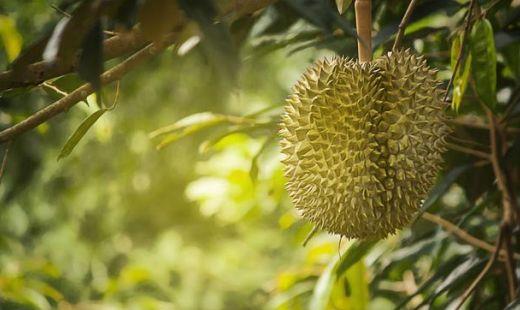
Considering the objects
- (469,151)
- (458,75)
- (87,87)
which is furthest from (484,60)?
(87,87)

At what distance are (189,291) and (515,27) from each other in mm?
3321

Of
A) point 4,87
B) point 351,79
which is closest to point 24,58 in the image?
point 4,87

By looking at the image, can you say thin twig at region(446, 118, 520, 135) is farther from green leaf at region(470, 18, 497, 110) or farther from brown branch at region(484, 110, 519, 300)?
green leaf at region(470, 18, 497, 110)

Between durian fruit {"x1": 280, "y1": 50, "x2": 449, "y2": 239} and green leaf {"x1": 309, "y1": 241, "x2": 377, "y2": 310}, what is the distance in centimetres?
30

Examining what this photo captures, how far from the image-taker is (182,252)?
14.2 feet

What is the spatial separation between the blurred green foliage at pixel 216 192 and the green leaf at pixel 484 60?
10 mm

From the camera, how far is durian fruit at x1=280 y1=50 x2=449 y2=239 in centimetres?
87

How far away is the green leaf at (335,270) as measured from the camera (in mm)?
1202

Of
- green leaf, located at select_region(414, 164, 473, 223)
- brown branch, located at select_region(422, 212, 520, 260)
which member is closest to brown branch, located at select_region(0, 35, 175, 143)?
green leaf, located at select_region(414, 164, 473, 223)

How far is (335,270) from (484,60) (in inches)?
17.0

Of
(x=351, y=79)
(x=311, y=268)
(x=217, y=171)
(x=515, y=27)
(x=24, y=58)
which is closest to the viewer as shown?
(x=24, y=58)

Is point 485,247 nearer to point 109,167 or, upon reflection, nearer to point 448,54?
point 448,54

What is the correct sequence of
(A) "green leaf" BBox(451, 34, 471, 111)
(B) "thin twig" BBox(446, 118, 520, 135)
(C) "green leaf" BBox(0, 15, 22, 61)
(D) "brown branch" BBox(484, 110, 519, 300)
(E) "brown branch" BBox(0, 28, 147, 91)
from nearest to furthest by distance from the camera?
(E) "brown branch" BBox(0, 28, 147, 91)
(A) "green leaf" BBox(451, 34, 471, 111)
(D) "brown branch" BBox(484, 110, 519, 300)
(B) "thin twig" BBox(446, 118, 520, 135)
(C) "green leaf" BBox(0, 15, 22, 61)

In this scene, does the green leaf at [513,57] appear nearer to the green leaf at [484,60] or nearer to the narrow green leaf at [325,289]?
the green leaf at [484,60]
